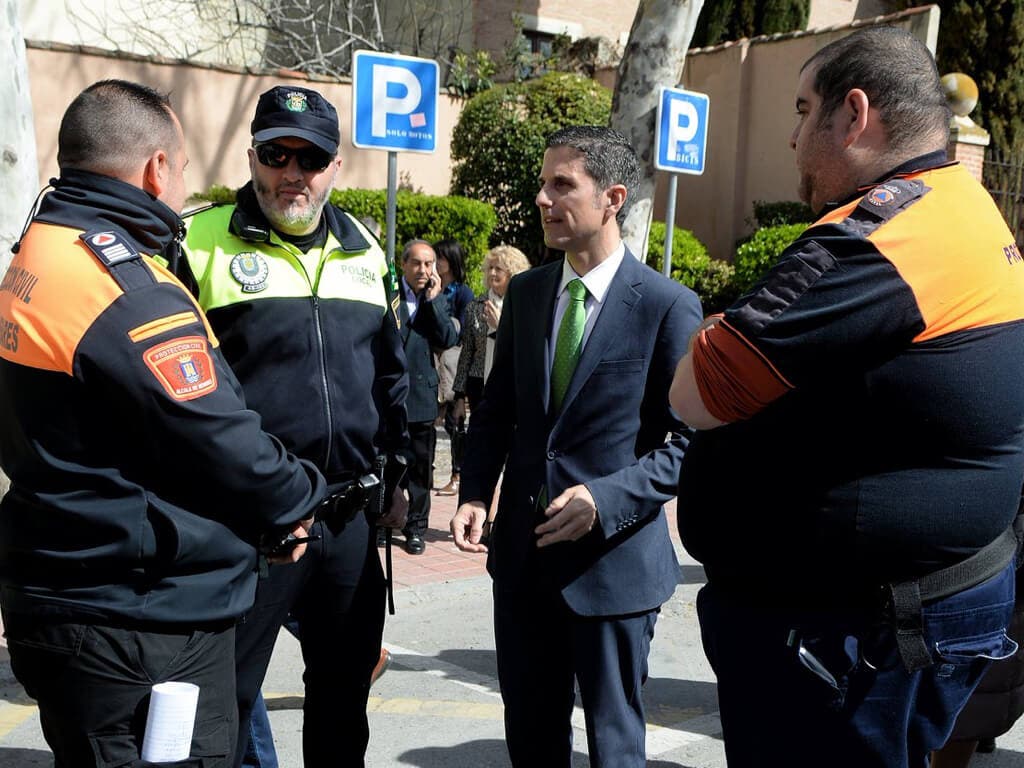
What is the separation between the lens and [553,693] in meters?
3.14

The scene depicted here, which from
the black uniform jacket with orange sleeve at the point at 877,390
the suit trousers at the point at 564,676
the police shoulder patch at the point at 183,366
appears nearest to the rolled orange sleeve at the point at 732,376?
the black uniform jacket with orange sleeve at the point at 877,390

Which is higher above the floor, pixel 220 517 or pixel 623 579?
pixel 220 517

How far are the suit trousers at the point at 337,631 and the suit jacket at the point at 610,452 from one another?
0.41 meters

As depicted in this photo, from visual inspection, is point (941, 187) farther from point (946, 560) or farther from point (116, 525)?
point (116, 525)

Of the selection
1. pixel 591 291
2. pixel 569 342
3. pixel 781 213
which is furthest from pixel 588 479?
pixel 781 213

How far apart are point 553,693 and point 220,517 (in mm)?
1202

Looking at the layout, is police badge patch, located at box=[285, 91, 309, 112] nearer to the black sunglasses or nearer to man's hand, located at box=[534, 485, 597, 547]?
the black sunglasses

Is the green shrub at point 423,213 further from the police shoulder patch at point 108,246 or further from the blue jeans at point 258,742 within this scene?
the police shoulder patch at point 108,246

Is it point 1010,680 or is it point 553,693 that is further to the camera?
point 1010,680

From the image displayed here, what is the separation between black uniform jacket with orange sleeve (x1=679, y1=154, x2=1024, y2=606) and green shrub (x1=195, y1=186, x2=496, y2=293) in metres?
10.4

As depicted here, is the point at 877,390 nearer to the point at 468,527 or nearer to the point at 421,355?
the point at 468,527

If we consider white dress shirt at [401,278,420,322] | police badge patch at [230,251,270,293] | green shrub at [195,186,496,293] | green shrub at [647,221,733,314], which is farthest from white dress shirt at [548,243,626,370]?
green shrub at [647,221,733,314]

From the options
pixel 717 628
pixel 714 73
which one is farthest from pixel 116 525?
pixel 714 73

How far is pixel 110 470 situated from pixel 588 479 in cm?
133
